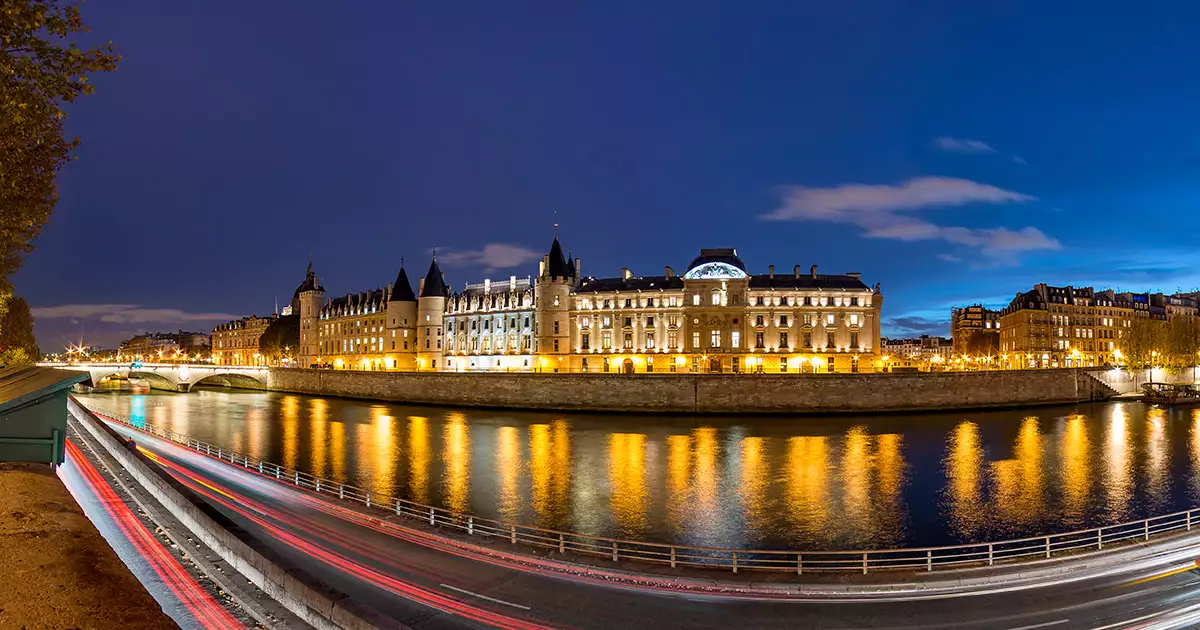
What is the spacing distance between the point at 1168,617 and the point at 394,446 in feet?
133

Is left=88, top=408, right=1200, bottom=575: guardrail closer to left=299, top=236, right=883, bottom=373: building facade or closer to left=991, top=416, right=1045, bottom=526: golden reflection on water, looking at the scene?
left=991, top=416, right=1045, bottom=526: golden reflection on water

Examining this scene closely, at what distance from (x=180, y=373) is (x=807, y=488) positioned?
293 ft

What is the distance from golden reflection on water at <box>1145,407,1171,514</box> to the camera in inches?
1159

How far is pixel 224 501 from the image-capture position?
23.4m

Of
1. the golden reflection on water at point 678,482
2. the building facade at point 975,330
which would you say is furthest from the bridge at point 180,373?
the building facade at point 975,330

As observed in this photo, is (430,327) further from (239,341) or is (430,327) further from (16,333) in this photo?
(239,341)

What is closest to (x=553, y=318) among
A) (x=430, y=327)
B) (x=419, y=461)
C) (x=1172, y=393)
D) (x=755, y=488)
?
(x=430, y=327)

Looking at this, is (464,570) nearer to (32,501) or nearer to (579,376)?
(32,501)

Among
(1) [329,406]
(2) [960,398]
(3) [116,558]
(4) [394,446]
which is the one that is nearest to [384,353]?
(1) [329,406]

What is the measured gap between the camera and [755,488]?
3228cm

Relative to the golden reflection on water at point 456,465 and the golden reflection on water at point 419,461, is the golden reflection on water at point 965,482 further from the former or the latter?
the golden reflection on water at point 419,461

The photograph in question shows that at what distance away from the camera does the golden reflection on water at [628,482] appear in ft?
86.3

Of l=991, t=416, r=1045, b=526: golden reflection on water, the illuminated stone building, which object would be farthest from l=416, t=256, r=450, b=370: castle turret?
the illuminated stone building

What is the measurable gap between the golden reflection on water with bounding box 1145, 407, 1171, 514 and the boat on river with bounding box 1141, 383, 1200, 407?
17.9 metres
